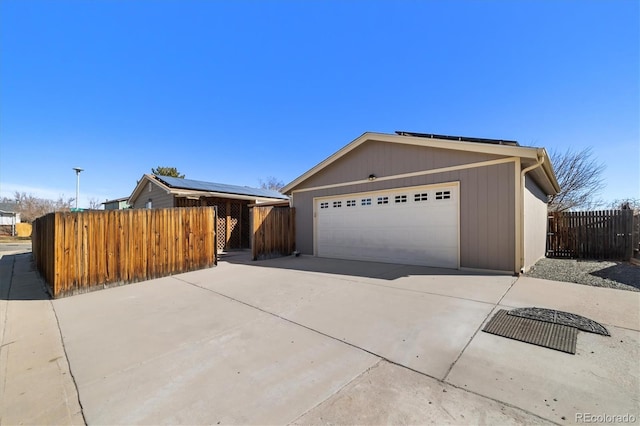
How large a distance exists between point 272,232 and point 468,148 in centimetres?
695

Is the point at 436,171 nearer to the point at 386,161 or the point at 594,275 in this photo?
the point at 386,161

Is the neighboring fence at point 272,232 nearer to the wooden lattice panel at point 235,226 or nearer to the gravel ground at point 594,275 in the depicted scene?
the wooden lattice panel at point 235,226

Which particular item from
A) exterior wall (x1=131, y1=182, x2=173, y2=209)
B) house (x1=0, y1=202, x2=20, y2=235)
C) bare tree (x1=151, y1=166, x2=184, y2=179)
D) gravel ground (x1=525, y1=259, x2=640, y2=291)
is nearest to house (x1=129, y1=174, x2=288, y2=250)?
exterior wall (x1=131, y1=182, x2=173, y2=209)

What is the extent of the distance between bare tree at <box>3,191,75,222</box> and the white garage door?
143ft

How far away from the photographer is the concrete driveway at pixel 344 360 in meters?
1.80

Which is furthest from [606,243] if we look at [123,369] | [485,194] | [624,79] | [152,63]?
[152,63]

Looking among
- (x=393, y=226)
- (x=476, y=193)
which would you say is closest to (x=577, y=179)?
(x=476, y=193)

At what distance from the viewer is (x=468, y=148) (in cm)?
636

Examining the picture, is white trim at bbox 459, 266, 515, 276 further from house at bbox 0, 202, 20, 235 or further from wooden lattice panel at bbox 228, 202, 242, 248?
house at bbox 0, 202, 20, 235

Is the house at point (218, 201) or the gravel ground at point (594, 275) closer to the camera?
the gravel ground at point (594, 275)

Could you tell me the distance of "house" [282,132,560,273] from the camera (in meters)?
Answer: 5.97

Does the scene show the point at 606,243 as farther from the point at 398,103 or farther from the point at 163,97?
the point at 163,97

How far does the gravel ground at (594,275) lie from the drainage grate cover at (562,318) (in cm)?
260

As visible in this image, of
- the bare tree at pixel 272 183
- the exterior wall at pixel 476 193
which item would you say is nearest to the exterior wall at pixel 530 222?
the exterior wall at pixel 476 193
